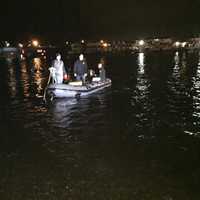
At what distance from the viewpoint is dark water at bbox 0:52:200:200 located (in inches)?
428

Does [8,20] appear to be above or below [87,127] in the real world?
above

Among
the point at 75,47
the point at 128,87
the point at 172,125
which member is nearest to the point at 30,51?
the point at 75,47

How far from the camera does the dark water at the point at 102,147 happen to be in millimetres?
10859

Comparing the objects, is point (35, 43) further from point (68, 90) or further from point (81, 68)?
point (68, 90)

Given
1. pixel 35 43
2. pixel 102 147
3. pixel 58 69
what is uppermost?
pixel 58 69

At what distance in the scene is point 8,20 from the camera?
102250 millimetres

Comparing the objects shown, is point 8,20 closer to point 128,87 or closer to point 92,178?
point 128,87

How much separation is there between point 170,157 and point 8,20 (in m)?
95.4

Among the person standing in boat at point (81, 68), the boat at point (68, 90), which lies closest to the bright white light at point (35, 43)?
the person standing in boat at point (81, 68)

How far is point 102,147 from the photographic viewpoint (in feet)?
47.5

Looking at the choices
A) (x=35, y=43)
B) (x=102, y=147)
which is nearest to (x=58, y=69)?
(x=102, y=147)

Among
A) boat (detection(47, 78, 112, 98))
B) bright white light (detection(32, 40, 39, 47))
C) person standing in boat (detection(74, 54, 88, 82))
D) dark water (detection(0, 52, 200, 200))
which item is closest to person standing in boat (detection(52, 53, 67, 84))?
boat (detection(47, 78, 112, 98))

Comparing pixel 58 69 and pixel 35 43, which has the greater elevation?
pixel 58 69

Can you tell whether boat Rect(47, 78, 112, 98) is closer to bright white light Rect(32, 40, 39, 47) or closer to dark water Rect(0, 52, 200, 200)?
dark water Rect(0, 52, 200, 200)
